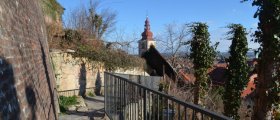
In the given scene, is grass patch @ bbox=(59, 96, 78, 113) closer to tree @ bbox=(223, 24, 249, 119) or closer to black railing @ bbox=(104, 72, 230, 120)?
black railing @ bbox=(104, 72, 230, 120)

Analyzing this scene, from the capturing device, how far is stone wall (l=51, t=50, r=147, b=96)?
→ 1697 centimetres

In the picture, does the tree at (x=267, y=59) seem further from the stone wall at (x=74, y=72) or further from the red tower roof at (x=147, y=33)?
the red tower roof at (x=147, y=33)

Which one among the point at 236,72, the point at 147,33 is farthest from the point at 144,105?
the point at 147,33

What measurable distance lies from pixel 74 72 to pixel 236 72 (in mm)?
9156

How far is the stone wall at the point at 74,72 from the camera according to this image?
55.7 feet

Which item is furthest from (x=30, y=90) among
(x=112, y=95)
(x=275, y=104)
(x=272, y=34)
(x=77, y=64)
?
(x=77, y=64)

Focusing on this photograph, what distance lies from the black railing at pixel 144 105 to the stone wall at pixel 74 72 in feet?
23.8

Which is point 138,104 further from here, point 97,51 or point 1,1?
point 97,51

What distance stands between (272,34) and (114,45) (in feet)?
46.6

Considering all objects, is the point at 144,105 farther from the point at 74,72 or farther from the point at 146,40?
the point at 146,40

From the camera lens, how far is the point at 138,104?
248 inches

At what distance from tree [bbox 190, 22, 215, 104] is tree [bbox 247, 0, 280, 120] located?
4532mm

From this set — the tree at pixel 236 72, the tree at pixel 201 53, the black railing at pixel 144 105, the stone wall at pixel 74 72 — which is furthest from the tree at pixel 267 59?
the stone wall at pixel 74 72

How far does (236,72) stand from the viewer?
21875mm
